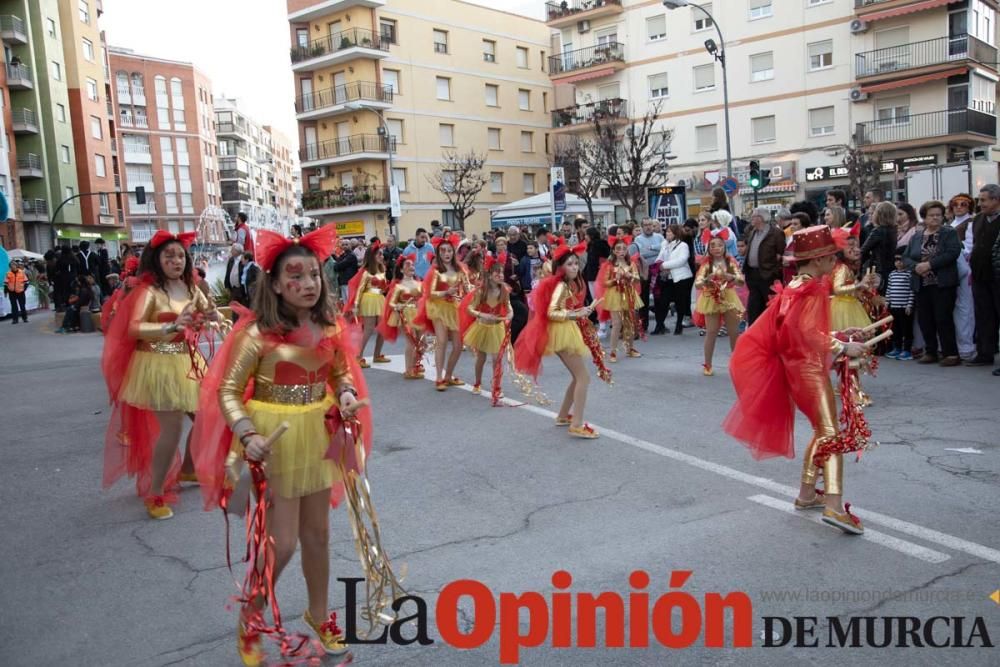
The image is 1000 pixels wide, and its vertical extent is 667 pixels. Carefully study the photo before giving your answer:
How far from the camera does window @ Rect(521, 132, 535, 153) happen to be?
5531 centimetres

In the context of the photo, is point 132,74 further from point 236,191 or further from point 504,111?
point 504,111

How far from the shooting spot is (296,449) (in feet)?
11.6

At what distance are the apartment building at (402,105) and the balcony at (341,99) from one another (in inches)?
3.0

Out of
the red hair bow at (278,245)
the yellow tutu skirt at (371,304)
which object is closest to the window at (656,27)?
the yellow tutu skirt at (371,304)

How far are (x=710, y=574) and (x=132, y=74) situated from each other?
91640 millimetres

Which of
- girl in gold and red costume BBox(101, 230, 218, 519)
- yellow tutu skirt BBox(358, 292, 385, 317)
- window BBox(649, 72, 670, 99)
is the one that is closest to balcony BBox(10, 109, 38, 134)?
window BBox(649, 72, 670, 99)

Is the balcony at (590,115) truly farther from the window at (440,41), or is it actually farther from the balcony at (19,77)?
the balcony at (19,77)

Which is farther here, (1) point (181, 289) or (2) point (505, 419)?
(2) point (505, 419)

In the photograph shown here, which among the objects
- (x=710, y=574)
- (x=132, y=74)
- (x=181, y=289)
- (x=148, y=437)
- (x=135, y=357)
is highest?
(x=132, y=74)

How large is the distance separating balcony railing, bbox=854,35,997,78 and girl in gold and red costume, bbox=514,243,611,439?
111 feet

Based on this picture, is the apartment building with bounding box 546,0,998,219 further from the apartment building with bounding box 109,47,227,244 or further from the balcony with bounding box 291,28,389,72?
the apartment building with bounding box 109,47,227,244

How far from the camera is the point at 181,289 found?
5918 millimetres

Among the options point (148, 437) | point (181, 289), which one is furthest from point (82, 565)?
point (181, 289)

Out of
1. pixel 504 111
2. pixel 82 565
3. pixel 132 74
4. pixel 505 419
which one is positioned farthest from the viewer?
pixel 132 74
